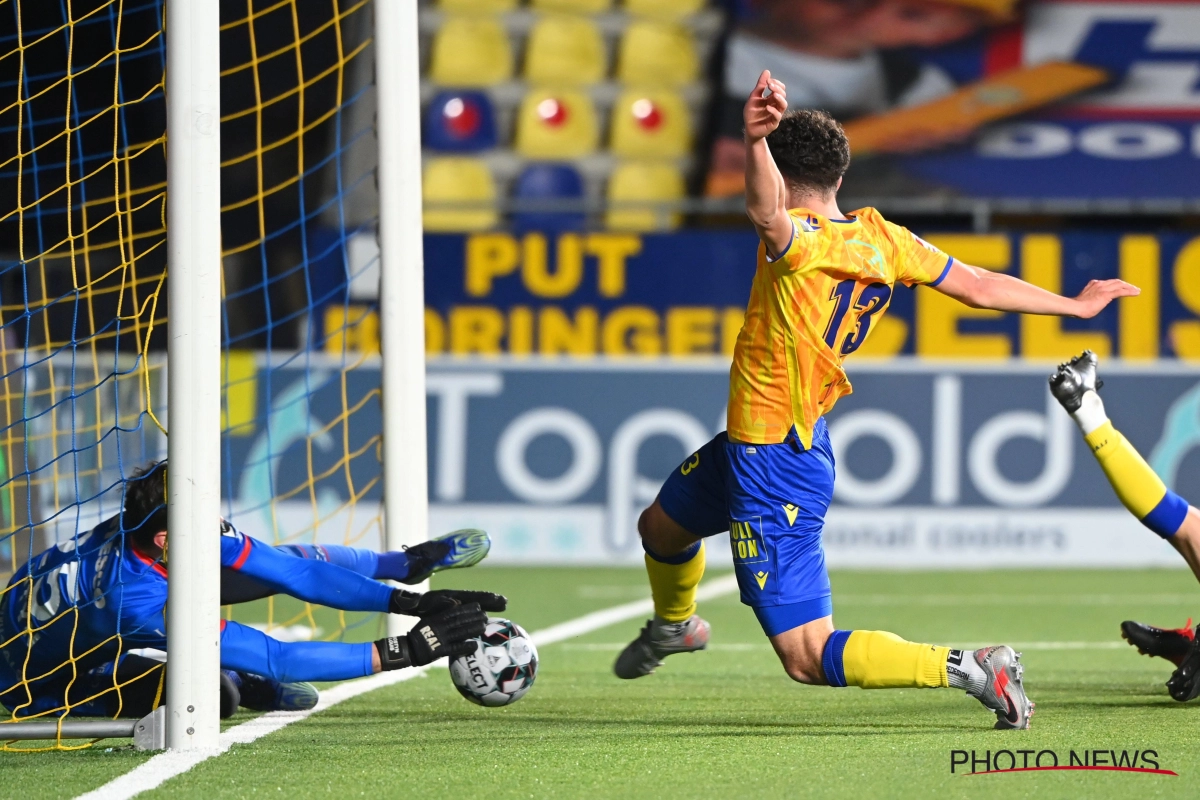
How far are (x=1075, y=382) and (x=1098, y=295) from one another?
26cm

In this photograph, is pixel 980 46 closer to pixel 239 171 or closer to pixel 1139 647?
pixel 239 171

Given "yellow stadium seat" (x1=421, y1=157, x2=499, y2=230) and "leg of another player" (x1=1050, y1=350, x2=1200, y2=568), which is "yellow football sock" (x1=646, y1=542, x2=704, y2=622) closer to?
"leg of another player" (x1=1050, y1=350, x2=1200, y2=568)

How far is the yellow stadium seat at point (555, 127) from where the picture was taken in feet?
44.4

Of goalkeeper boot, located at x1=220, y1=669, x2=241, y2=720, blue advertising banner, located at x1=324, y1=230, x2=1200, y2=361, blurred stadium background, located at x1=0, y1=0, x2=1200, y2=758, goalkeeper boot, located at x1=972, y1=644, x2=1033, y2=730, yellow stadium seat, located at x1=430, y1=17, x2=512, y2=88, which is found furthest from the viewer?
yellow stadium seat, located at x1=430, y1=17, x2=512, y2=88

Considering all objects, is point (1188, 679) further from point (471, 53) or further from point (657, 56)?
point (471, 53)

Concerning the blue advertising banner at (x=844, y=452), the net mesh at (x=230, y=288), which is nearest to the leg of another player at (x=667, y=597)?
the net mesh at (x=230, y=288)

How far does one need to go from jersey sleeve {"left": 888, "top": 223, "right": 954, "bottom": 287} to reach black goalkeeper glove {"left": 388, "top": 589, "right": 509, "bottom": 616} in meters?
1.38

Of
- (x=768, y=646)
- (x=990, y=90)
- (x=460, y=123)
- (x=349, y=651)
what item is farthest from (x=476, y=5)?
(x=349, y=651)

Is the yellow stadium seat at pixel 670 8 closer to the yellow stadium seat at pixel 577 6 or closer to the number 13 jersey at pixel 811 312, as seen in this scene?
the yellow stadium seat at pixel 577 6

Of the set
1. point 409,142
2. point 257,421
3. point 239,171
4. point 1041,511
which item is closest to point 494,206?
point 239,171

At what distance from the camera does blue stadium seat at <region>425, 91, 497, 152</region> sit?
13500mm

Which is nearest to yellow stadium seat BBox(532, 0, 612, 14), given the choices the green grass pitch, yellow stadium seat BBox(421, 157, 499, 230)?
yellow stadium seat BBox(421, 157, 499, 230)

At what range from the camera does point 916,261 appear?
4.02m

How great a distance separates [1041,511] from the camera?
34.0ft
